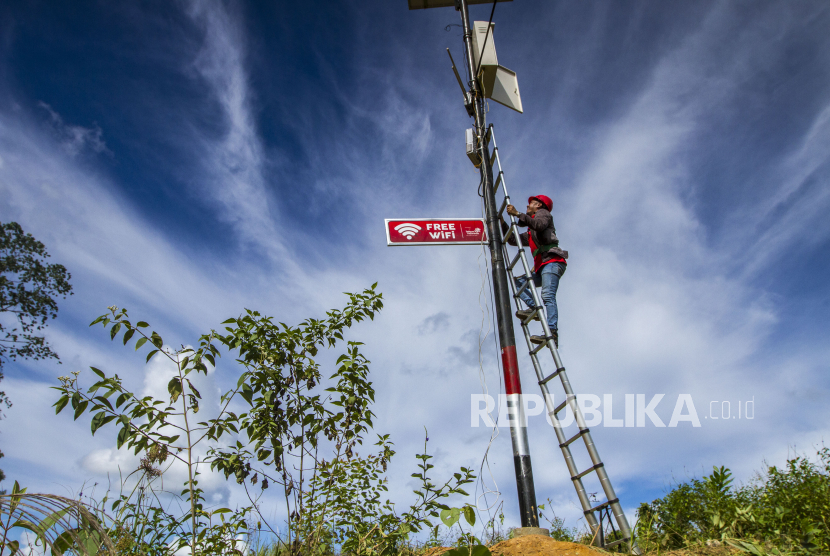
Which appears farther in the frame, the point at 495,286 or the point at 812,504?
the point at 495,286

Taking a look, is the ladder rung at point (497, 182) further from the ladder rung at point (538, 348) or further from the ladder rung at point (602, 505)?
the ladder rung at point (602, 505)

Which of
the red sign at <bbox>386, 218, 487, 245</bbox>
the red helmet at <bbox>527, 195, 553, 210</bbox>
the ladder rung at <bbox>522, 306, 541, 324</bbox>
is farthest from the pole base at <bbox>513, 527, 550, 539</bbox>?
the red helmet at <bbox>527, 195, 553, 210</bbox>

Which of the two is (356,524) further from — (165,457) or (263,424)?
(165,457)

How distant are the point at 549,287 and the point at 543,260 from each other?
0.39 m

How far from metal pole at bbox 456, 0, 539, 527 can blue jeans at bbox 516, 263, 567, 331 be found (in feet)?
1.04

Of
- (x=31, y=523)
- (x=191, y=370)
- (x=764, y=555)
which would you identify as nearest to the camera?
(x=31, y=523)

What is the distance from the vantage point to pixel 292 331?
14.3 ft

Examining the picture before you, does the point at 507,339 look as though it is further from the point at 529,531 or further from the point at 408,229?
the point at 529,531

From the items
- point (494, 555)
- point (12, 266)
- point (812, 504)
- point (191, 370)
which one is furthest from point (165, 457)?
point (12, 266)

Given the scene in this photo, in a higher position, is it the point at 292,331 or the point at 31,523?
the point at 292,331

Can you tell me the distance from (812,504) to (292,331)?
4.57m

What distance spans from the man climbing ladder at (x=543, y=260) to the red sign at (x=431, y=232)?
0.56 m

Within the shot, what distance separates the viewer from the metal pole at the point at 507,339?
4652 mm

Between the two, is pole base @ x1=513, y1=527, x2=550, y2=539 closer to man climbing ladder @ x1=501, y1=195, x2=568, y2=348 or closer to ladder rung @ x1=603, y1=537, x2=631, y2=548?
ladder rung @ x1=603, y1=537, x2=631, y2=548
